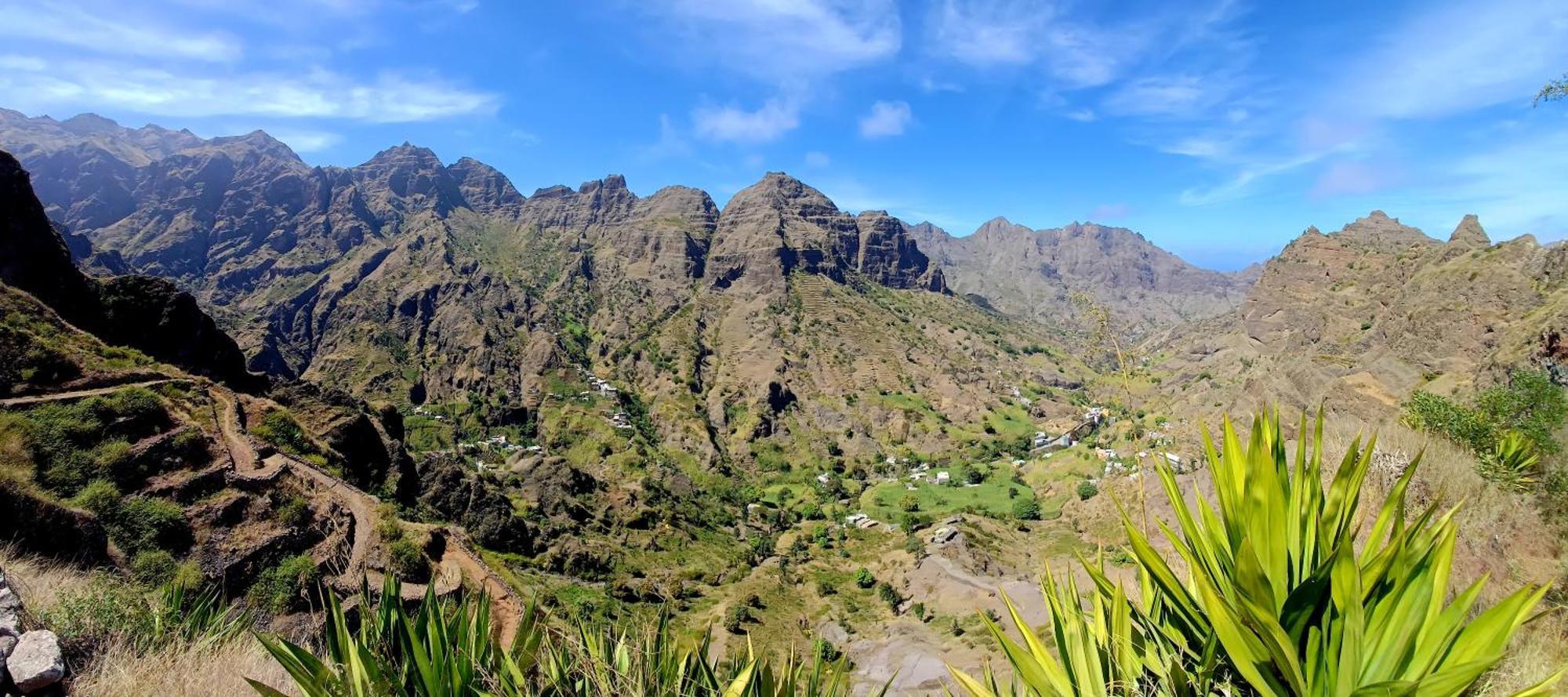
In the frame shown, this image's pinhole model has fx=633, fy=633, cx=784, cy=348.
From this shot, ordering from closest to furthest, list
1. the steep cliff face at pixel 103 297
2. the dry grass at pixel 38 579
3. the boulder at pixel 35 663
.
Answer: the boulder at pixel 35 663 < the dry grass at pixel 38 579 < the steep cliff face at pixel 103 297

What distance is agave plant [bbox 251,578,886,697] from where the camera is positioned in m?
4.24

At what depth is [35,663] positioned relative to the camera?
4312mm

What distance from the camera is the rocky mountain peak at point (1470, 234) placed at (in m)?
68.3

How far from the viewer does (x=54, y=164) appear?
18138 cm

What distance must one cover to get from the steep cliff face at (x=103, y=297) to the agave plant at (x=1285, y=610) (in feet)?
142

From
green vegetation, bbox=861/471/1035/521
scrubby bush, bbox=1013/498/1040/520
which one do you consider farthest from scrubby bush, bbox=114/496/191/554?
green vegetation, bbox=861/471/1035/521

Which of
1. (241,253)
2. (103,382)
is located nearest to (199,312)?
(103,382)

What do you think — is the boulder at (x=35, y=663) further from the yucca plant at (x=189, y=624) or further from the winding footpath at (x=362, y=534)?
the winding footpath at (x=362, y=534)

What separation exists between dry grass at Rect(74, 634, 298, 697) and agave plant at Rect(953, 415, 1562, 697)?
562 cm

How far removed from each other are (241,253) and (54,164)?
226ft

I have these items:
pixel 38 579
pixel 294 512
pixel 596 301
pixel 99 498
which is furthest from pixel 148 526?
pixel 596 301

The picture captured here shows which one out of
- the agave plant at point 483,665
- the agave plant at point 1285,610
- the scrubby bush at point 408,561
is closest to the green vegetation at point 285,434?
the scrubby bush at point 408,561

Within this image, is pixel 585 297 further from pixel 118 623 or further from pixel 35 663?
pixel 35 663

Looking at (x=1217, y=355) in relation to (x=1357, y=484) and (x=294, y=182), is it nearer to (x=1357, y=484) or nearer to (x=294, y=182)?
(x=1357, y=484)
